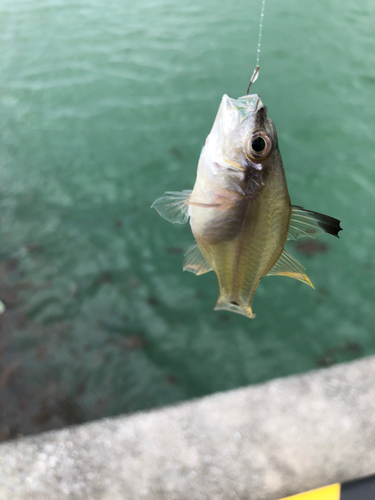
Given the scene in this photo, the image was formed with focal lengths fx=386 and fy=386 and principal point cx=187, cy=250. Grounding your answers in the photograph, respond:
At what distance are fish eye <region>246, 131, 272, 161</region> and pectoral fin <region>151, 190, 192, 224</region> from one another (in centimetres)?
31

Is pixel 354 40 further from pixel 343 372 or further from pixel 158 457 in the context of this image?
pixel 158 457

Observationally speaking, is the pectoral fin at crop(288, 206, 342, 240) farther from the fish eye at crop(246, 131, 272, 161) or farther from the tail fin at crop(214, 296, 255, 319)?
the tail fin at crop(214, 296, 255, 319)

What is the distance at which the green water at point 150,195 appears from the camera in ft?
9.96

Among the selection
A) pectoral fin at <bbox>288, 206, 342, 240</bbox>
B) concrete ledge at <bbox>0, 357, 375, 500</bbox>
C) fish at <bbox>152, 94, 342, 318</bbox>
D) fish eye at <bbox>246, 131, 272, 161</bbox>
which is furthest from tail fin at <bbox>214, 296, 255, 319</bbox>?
concrete ledge at <bbox>0, 357, 375, 500</bbox>

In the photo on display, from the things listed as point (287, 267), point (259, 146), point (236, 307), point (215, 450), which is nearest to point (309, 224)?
point (287, 267)

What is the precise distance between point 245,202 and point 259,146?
0.64 feet

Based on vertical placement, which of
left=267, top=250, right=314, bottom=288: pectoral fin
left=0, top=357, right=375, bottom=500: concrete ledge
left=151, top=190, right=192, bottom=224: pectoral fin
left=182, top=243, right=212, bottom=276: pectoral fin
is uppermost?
left=151, top=190, right=192, bottom=224: pectoral fin

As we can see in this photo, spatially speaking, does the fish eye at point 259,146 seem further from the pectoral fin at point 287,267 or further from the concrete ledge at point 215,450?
the concrete ledge at point 215,450

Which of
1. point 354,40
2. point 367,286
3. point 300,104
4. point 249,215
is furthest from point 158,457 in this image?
point 354,40

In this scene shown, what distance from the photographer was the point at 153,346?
3.15 meters

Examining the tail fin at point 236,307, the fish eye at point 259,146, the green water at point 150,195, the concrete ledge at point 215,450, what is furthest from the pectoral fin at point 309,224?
the green water at point 150,195

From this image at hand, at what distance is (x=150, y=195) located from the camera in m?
4.23

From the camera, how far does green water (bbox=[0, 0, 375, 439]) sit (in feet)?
9.96

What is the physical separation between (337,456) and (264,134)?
1907 mm
